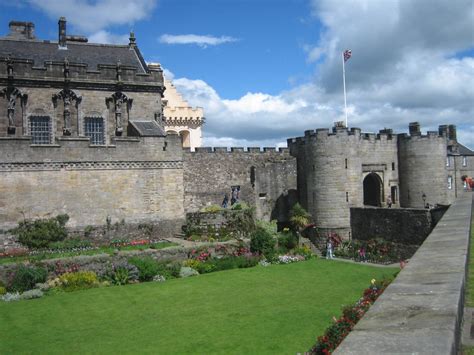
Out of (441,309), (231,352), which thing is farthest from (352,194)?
(441,309)

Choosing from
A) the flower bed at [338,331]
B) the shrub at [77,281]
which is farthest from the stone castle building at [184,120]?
the flower bed at [338,331]

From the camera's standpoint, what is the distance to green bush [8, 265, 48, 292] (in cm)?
1934

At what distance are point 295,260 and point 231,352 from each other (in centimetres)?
1504

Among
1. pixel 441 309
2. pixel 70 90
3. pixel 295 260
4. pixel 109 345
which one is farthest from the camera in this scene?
pixel 70 90

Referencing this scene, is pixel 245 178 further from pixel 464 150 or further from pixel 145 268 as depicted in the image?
pixel 464 150

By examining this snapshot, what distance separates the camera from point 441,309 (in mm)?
4539

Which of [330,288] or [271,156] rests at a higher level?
[271,156]

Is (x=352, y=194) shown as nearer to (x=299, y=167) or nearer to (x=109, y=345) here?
(x=299, y=167)

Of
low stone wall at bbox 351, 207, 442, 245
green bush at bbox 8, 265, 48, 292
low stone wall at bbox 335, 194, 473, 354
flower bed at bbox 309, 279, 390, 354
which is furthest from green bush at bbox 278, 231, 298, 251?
low stone wall at bbox 335, 194, 473, 354

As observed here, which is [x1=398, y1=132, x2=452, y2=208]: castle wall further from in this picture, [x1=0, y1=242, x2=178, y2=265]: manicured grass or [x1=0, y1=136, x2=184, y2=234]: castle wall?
[x1=0, y1=242, x2=178, y2=265]: manicured grass

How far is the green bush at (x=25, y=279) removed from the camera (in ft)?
63.5

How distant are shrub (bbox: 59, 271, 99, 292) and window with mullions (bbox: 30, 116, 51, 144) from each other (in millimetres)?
11664

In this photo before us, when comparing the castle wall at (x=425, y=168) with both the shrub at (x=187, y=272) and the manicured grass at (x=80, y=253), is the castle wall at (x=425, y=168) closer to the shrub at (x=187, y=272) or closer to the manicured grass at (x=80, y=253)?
the manicured grass at (x=80, y=253)

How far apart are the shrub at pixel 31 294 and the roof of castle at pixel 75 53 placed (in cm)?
1630
